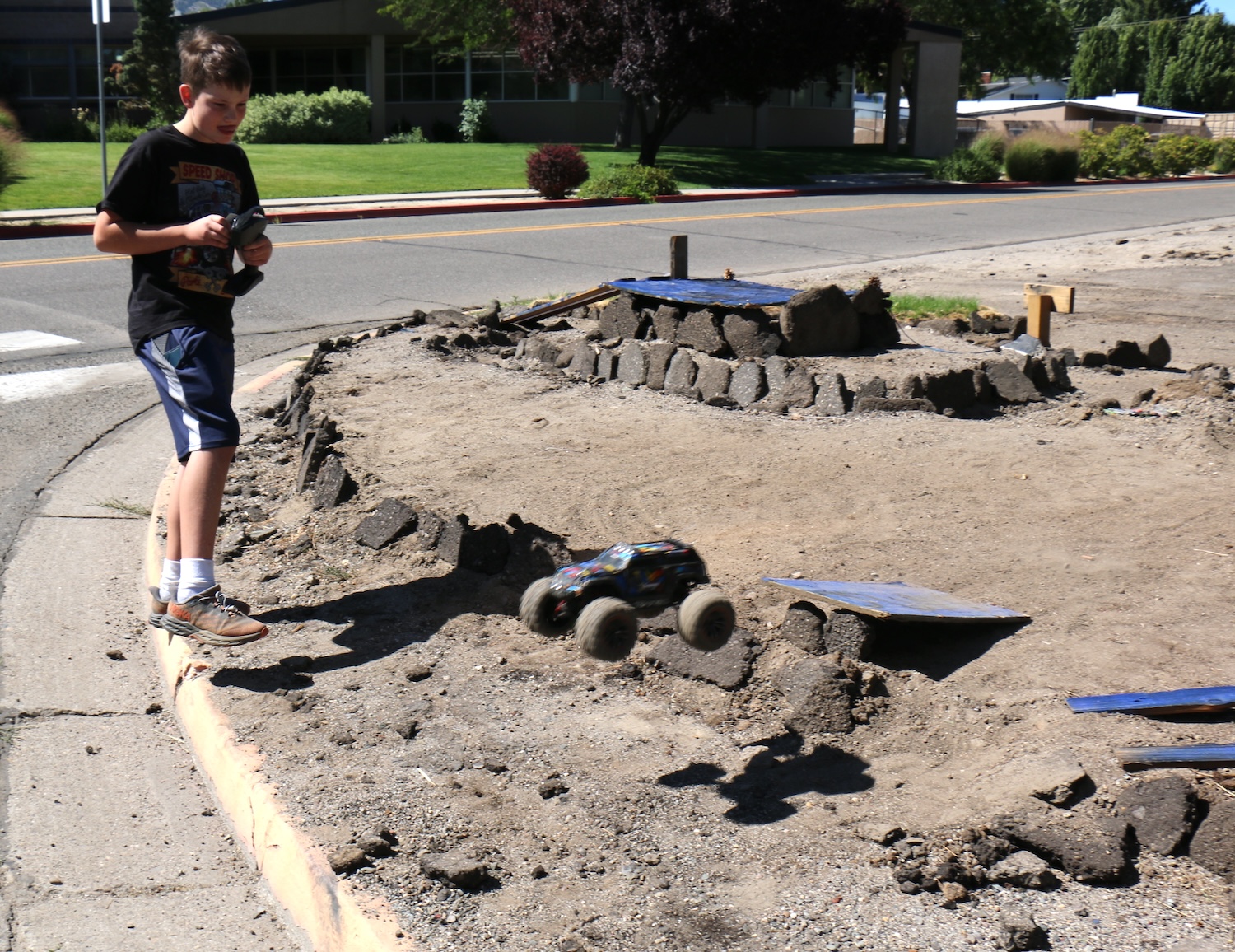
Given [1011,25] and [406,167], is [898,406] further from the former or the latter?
[1011,25]

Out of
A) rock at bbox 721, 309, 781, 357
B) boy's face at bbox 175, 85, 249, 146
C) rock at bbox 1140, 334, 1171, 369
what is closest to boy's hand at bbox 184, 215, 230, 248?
boy's face at bbox 175, 85, 249, 146

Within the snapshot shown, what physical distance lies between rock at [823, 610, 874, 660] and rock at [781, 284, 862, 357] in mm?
3848

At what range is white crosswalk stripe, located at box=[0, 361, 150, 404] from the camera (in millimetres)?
7578

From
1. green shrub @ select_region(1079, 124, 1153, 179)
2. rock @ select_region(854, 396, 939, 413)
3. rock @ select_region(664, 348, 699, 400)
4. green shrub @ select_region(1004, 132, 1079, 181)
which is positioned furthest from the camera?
green shrub @ select_region(1079, 124, 1153, 179)

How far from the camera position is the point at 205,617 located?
12.6 ft

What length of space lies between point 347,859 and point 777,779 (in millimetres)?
1029

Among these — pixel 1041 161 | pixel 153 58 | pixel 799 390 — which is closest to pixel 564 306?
pixel 799 390

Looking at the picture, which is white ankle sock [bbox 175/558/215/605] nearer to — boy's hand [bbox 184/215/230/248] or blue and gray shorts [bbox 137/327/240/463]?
blue and gray shorts [bbox 137/327/240/463]

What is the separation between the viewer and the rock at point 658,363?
7.04 metres

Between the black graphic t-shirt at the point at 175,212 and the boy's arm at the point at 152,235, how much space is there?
0.03 metres

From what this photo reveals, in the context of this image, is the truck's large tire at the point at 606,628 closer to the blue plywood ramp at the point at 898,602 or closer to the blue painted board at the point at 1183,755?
the blue plywood ramp at the point at 898,602

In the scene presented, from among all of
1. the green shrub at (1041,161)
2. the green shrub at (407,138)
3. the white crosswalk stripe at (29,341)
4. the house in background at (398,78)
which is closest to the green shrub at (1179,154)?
the green shrub at (1041,161)

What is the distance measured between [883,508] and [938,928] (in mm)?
2589

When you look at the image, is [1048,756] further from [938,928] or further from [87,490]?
[87,490]
